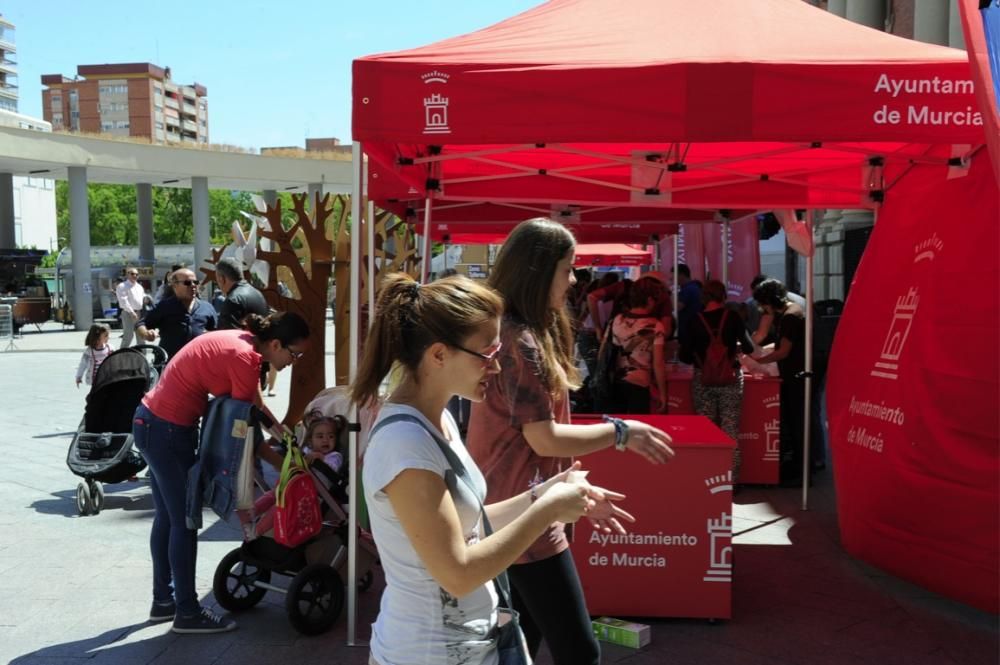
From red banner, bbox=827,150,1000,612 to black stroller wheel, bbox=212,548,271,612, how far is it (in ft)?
11.4

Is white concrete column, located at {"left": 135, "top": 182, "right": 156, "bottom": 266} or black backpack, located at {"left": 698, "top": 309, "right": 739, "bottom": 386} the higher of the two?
white concrete column, located at {"left": 135, "top": 182, "right": 156, "bottom": 266}

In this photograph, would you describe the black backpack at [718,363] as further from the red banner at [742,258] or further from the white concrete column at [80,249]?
the white concrete column at [80,249]

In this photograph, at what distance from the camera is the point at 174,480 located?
183 inches

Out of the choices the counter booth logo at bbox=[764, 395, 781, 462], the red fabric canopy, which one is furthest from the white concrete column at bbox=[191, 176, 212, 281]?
the red fabric canopy

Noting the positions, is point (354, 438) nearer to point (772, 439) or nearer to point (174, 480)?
point (174, 480)

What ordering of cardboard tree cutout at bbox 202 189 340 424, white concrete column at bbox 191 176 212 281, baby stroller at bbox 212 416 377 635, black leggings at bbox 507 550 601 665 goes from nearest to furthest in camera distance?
black leggings at bbox 507 550 601 665, baby stroller at bbox 212 416 377 635, cardboard tree cutout at bbox 202 189 340 424, white concrete column at bbox 191 176 212 281

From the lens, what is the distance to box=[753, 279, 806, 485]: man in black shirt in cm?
796

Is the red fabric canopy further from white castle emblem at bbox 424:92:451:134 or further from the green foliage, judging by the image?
the green foliage

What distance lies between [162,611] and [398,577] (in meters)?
3.45

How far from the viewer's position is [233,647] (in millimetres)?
4637

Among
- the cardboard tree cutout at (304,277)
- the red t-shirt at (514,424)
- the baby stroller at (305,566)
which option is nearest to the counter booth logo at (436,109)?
the red t-shirt at (514,424)

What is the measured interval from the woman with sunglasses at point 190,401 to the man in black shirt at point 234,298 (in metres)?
2.36

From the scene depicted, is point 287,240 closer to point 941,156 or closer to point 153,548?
point 153,548

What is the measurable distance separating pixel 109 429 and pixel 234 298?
4.98 feet
